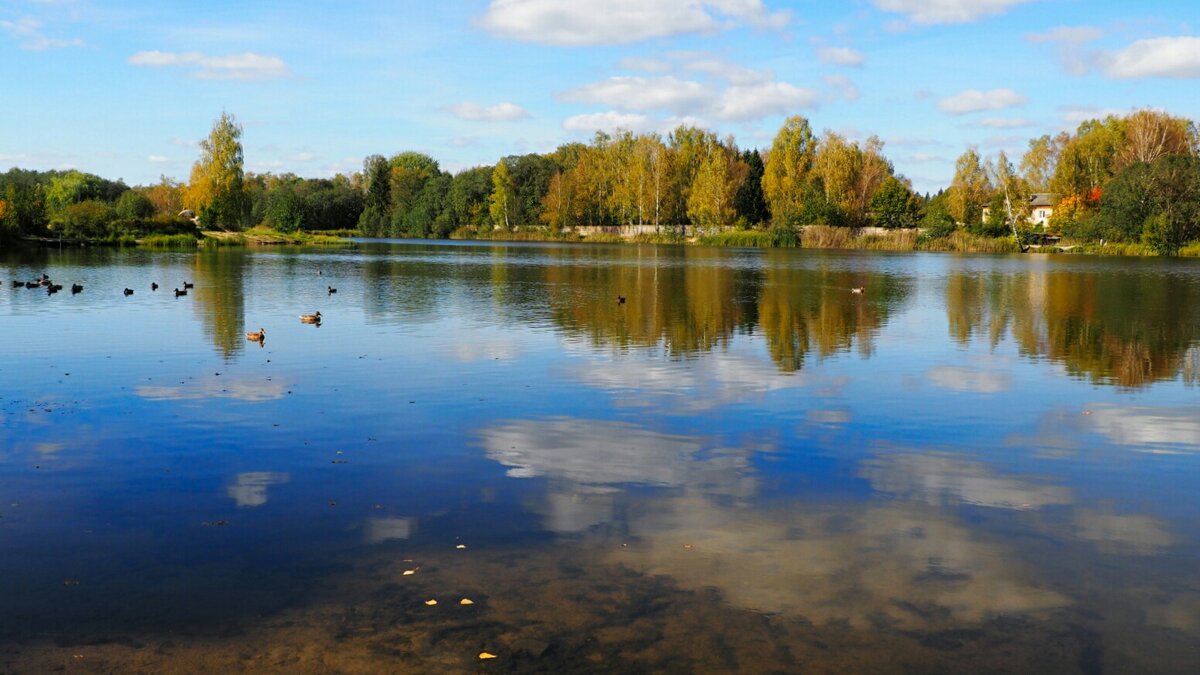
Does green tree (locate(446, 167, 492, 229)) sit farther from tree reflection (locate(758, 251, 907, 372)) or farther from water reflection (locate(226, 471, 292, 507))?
water reflection (locate(226, 471, 292, 507))

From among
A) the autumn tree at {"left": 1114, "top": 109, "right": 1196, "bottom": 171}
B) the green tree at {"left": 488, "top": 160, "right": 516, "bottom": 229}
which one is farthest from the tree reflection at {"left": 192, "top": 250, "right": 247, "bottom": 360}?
the autumn tree at {"left": 1114, "top": 109, "right": 1196, "bottom": 171}

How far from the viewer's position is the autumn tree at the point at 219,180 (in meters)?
119

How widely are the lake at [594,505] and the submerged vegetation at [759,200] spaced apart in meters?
87.3

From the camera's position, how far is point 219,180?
120000 mm

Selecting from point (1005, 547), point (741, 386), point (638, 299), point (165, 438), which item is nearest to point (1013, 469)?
point (1005, 547)

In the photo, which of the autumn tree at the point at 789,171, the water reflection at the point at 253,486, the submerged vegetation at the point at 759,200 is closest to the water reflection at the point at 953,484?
the water reflection at the point at 253,486

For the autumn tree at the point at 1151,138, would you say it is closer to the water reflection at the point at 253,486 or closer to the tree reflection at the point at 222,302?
the tree reflection at the point at 222,302

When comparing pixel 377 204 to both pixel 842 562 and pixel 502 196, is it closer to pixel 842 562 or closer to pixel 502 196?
pixel 502 196

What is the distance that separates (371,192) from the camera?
19662cm

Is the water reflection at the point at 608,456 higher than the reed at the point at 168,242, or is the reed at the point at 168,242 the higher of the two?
the reed at the point at 168,242

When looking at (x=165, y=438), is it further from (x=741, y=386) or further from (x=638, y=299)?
(x=638, y=299)

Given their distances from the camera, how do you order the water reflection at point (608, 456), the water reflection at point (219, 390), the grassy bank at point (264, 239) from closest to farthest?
1. the water reflection at point (608, 456)
2. the water reflection at point (219, 390)
3. the grassy bank at point (264, 239)

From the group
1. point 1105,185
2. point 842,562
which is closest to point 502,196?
point 1105,185

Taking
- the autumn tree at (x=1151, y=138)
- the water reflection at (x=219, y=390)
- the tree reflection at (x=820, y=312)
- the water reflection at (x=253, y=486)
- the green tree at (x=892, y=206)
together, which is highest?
the autumn tree at (x=1151, y=138)
